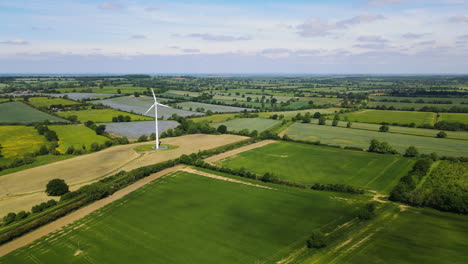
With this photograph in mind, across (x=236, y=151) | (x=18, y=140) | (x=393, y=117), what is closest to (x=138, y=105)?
(x=18, y=140)

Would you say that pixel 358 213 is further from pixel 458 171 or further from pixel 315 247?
pixel 458 171

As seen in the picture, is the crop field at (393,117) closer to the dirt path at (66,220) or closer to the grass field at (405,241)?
the grass field at (405,241)

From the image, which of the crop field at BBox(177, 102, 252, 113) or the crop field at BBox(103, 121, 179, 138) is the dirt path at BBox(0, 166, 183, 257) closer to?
the crop field at BBox(103, 121, 179, 138)

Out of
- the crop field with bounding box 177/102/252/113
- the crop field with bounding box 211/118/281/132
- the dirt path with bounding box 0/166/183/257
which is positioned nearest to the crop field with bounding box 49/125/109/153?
the dirt path with bounding box 0/166/183/257

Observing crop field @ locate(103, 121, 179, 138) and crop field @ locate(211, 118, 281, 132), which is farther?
crop field @ locate(211, 118, 281, 132)

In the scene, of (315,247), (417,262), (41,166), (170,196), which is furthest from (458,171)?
(41,166)

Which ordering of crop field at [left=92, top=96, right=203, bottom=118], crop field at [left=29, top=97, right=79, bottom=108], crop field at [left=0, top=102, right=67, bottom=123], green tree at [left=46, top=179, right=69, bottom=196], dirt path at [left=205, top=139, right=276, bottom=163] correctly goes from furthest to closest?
crop field at [left=29, top=97, right=79, bottom=108], crop field at [left=92, top=96, right=203, bottom=118], crop field at [left=0, top=102, right=67, bottom=123], dirt path at [left=205, top=139, right=276, bottom=163], green tree at [left=46, top=179, right=69, bottom=196]

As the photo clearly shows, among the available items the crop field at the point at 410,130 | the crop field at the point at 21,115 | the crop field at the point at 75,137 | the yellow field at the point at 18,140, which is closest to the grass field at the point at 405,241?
the crop field at the point at 410,130
